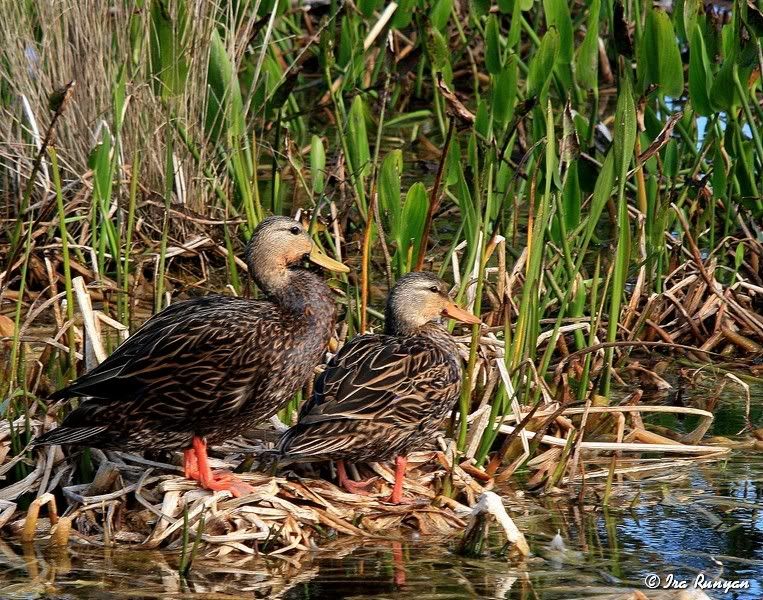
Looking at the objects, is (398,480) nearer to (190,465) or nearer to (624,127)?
(190,465)

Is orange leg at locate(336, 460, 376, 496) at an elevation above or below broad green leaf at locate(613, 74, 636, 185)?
below

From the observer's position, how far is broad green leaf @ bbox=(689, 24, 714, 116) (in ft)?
24.4

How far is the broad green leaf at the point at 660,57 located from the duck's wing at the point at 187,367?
9.08 feet

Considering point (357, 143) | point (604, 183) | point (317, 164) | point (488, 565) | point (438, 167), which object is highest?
point (604, 183)

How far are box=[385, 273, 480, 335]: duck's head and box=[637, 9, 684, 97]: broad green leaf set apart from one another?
1.94 m

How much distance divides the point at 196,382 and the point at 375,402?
2.38ft

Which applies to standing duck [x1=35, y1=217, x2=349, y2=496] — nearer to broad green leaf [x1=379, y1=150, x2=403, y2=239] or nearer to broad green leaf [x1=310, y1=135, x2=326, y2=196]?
broad green leaf [x1=379, y1=150, x2=403, y2=239]

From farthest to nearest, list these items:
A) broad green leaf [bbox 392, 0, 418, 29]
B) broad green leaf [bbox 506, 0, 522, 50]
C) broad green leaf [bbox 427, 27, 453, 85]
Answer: broad green leaf [bbox 392, 0, 418, 29] < broad green leaf [bbox 506, 0, 522, 50] < broad green leaf [bbox 427, 27, 453, 85]

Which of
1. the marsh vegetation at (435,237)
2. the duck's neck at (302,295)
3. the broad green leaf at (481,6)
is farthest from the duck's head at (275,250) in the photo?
the broad green leaf at (481,6)

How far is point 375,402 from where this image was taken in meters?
5.66

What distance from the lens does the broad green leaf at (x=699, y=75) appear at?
7438 mm

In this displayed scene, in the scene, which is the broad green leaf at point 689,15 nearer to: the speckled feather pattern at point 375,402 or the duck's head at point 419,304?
the duck's head at point 419,304

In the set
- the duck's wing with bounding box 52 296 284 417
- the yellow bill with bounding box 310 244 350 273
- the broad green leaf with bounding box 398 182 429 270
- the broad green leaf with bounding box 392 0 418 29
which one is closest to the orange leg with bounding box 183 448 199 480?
the duck's wing with bounding box 52 296 284 417

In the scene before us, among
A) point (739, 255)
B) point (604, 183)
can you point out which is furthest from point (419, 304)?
point (739, 255)
